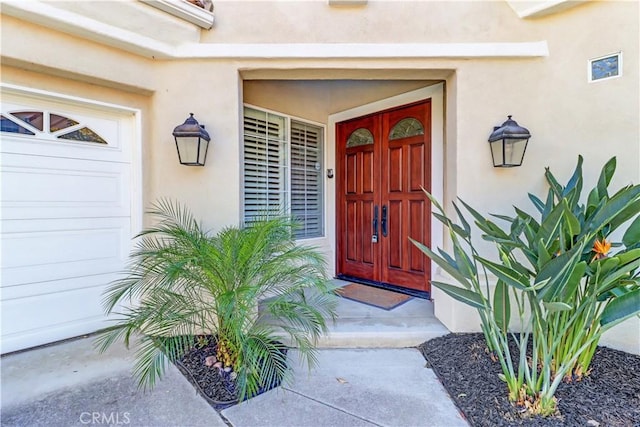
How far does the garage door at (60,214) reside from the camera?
2715 mm

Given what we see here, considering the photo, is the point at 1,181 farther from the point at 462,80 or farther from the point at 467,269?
the point at 462,80

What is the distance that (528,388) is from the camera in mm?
1983

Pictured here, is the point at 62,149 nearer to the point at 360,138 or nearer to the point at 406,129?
the point at 360,138

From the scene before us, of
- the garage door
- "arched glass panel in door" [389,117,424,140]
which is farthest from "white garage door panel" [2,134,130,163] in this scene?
"arched glass panel in door" [389,117,424,140]

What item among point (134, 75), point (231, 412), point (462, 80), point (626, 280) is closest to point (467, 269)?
point (626, 280)

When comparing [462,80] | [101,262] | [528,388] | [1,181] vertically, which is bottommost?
[528,388]

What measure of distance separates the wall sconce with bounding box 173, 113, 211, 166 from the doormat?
207 centimetres

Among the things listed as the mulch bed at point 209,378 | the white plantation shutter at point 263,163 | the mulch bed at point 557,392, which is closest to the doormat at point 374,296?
the mulch bed at point 557,392

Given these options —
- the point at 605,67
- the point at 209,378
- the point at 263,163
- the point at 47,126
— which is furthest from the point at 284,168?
the point at 605,67

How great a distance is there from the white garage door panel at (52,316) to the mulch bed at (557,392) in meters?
3.25

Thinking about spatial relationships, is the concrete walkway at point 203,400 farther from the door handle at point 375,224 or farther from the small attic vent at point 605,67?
the small attic vent at point 605,67

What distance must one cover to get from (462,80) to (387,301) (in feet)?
8.36

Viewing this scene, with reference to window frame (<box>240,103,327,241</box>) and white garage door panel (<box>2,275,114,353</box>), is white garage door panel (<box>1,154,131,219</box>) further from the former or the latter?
window frame (<box>240,103,327,241</box>)

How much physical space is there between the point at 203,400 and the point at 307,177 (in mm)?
3179
